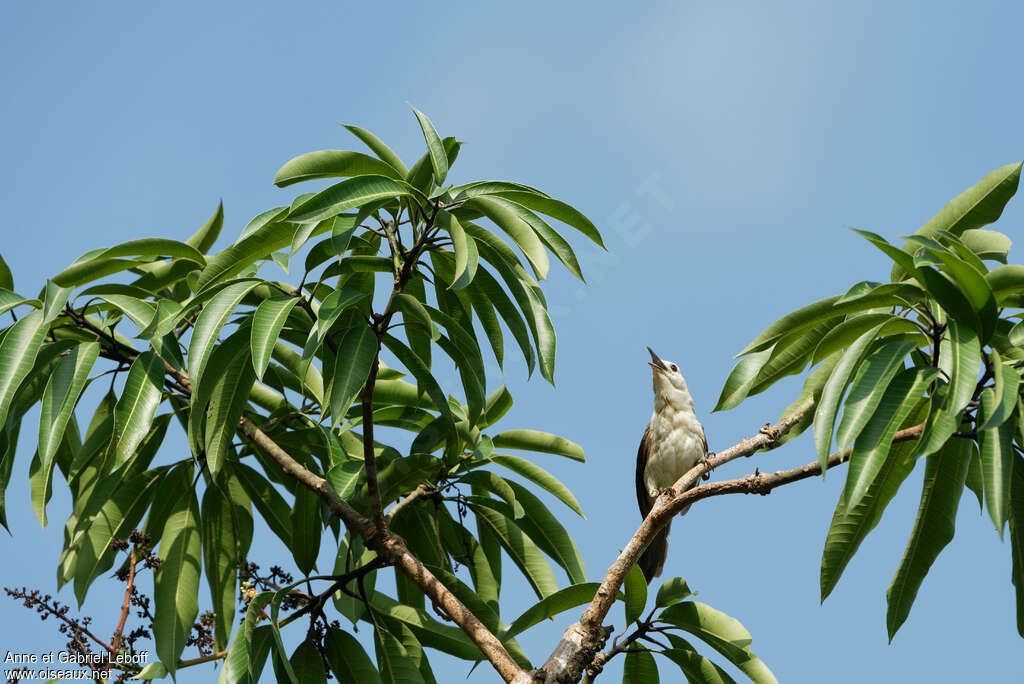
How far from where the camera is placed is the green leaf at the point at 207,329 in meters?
3.07

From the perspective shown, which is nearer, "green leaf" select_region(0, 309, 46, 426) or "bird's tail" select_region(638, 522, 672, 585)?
Result: "green leaf" select_region(0, 309, 46, 426)

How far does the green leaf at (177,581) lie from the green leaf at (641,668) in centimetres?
159

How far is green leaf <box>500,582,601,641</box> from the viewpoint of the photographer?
3.26 meters

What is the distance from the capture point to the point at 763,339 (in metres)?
3.25

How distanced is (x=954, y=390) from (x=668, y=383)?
3859 mm

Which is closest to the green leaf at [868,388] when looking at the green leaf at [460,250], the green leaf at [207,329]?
the green leaf at [460,250]

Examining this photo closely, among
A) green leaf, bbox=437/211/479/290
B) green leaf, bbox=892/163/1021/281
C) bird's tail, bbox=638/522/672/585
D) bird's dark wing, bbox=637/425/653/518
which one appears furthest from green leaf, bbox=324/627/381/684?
bird's dark wing, bbox=637/425/653/518

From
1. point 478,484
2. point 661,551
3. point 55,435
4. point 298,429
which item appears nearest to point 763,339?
point 478,484

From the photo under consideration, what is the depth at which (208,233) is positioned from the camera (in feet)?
15.0

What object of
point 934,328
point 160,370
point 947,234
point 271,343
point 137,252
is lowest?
point 934,328

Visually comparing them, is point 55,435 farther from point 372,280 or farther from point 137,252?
point 372,280

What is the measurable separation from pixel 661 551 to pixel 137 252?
348 cm

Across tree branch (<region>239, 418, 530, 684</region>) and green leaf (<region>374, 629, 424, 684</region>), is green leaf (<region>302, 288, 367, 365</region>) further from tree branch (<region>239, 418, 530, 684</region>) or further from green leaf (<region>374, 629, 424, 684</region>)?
green leaf (<region>374, 629, 424, 684</region>)

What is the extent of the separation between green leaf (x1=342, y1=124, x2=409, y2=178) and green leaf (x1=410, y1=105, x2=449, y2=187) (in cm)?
22
